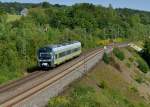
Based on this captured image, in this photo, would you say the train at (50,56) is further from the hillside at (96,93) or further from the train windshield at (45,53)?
the hillside at (96,93)

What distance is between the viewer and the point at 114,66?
68.2m

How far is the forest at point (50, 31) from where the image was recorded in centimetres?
4989

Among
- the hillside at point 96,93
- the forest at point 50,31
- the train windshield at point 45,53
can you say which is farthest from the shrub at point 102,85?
the train windshield at point 45,53

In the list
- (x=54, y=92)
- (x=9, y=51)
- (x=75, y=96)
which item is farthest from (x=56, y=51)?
(x=75, y=96)

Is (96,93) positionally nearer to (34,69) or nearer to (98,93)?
(98,93)

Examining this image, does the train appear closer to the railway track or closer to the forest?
the railway track

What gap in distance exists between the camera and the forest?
1964 inches

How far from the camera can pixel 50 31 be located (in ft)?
268

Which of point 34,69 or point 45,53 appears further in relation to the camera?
point 34,69

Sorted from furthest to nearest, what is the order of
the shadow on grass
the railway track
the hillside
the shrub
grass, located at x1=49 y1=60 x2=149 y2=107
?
1. the shadow on grass
2. the shrub
3. the railway track
4. grass, located at x1=49 y1=60 x2=149 y2=107
5. the hillside

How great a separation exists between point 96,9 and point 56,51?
121 m

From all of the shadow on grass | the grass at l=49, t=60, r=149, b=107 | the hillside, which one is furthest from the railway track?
the grass at l=49, t=60, r=149, b=107

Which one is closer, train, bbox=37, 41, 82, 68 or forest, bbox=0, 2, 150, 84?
forest, bbox=0, 2, 150, 84

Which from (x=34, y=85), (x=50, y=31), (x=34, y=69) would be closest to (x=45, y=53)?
(x=34, y=69)
